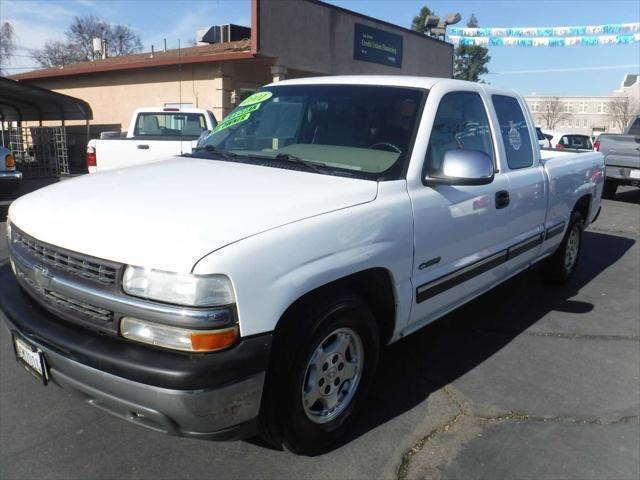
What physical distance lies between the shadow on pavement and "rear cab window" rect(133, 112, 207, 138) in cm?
697

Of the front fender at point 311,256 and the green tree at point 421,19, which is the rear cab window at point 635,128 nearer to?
the front fender at point 311,256

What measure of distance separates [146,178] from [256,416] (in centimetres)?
143

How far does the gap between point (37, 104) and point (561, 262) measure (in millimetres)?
16618

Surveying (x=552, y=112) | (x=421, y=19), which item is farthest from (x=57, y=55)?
(x=552, y=112)

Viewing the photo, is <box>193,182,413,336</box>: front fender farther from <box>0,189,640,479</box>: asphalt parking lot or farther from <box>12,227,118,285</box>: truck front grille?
<box>0,189,640,479</box>: asphalt parking lot

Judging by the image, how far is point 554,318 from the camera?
495 centimetres

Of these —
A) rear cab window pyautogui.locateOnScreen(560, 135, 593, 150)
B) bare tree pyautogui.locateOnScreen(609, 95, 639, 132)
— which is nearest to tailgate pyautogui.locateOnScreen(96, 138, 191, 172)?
rear cab window pyautogui.locateOnScreen(560, 135, 593, 150)

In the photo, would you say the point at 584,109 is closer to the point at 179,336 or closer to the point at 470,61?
the point at 470,61

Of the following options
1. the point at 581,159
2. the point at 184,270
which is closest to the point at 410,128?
the point at 184,270

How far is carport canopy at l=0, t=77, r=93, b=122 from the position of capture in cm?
1384

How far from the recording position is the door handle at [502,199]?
3.81m

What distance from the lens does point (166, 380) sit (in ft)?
6.91

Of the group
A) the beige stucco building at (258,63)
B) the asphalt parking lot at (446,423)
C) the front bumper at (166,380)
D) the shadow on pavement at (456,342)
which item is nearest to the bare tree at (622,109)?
the beige stucco building at (258,63)

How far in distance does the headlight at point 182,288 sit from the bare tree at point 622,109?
7533 centimetres
